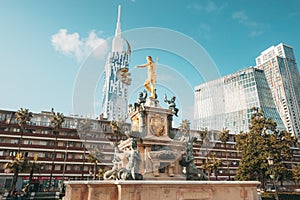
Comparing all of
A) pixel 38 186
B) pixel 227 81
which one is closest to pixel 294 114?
pixel 227 81

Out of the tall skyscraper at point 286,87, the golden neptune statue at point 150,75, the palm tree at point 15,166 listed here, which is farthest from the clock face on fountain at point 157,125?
the tall skyscraper at point 286,87

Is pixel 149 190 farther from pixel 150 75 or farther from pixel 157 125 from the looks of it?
pixel 150 75

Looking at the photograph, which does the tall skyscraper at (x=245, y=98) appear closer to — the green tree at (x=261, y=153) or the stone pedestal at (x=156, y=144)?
the green tree at (x=261, y=153)

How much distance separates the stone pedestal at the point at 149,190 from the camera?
7582mm

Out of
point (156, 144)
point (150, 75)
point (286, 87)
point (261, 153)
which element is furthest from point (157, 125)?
point (286, 87)

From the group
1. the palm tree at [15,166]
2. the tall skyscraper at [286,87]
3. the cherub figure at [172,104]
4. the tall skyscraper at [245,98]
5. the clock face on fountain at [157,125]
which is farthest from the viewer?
the tall skyscraper at [286,87]

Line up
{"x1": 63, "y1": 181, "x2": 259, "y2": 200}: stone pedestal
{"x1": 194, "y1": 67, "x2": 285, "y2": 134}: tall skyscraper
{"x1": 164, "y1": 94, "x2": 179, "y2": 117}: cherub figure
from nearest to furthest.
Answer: {"x1": 63, "y1": 181, "x2": 259, "y2": 200}: stone pedestal < {"x1": 164, "y1": 94, "x2": 179, "y2": 117}: cherub figure < {"x1": 194, "y1": 67, "x2": 285, "y2": 134}: tall skyscraper

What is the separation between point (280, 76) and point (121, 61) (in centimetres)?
13082

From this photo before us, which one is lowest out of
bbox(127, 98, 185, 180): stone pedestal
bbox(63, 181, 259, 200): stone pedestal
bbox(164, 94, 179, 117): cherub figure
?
bbox(63, 181, 259, 200): stone pedestal

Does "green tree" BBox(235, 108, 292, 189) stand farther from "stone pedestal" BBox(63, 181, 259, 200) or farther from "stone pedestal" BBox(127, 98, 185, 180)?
"stone pedestal" BBox(63, 181, 259, 200)

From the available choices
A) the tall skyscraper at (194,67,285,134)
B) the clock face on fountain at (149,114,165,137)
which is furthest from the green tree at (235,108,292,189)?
the tall skyscraper at (194,67,285,134)

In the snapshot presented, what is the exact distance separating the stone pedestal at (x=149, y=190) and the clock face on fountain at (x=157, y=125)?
6114mm

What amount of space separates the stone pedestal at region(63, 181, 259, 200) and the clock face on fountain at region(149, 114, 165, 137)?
6114mm

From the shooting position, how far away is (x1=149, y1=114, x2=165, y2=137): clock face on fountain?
574 inches
